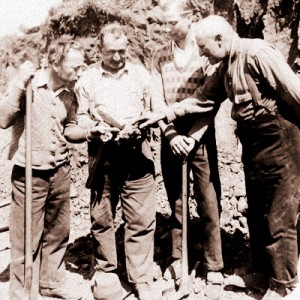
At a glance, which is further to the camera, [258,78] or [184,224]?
[184,224]

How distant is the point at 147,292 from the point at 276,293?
107 centimetres

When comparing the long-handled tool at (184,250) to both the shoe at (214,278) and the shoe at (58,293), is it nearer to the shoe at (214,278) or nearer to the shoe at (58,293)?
the shoe at (214,278)

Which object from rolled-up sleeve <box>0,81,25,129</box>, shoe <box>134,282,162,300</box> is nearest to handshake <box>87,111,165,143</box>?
rolled-up sleeve <box>0,81,25,129</box>

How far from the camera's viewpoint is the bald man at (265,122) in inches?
141

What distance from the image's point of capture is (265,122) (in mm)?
3688

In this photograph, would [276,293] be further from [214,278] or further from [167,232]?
[167,232]

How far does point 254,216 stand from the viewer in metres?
4.09

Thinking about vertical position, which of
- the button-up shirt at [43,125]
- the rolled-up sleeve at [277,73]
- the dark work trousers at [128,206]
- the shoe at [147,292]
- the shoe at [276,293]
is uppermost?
the rolled-up sleeve at [277,73]

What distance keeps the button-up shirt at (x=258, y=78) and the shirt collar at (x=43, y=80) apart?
4.06 ft

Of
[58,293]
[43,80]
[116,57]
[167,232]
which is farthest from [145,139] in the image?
[167,232]

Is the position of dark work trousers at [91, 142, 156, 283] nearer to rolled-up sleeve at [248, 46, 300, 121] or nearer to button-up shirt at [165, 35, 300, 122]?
button-up shirt at [165, 35, 300, 122]

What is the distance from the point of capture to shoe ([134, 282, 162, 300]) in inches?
169

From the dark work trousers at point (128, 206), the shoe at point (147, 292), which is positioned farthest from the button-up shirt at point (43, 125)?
the shoe at point (147, 292)

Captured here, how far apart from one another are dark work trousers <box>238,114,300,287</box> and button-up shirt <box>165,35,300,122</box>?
0.37 ft
